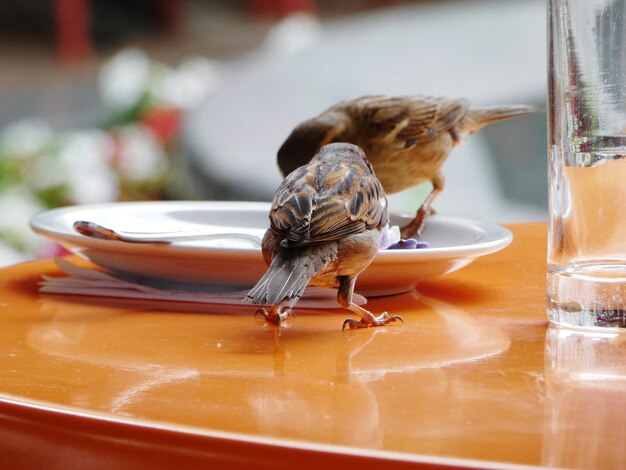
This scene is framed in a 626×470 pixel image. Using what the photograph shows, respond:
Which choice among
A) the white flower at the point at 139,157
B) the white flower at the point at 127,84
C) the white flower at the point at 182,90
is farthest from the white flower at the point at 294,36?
the white flower at the point at 139,157

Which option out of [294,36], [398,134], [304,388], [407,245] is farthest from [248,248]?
[294,36]

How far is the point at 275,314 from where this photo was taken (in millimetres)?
1659

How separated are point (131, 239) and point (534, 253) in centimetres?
88

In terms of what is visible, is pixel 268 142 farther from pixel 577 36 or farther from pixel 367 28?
pixel 577 36

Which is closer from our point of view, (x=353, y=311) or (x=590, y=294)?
(x=590, y=294)

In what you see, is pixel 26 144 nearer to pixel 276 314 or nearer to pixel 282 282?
pixel 276 314

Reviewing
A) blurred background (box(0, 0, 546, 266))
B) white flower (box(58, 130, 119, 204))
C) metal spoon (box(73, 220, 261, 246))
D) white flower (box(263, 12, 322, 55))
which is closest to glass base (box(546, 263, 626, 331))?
metal spoon (box(73, 220, 261, 246))

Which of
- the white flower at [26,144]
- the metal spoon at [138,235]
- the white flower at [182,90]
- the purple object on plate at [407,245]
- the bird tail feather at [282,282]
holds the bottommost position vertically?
the white flower at [26,144]

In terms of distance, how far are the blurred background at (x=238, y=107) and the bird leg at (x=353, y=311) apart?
101 cm

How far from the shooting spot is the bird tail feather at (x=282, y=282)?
1.50 meters

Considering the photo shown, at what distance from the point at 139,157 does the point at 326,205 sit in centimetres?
365

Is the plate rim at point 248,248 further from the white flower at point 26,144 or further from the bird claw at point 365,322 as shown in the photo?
the white flower at point 26,144

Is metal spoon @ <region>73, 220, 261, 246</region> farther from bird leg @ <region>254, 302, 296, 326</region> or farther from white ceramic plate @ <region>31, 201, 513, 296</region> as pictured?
bird leg @ <region>254, 302, 296, 326</region>

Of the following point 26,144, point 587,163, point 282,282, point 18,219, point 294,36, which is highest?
point 587,163
